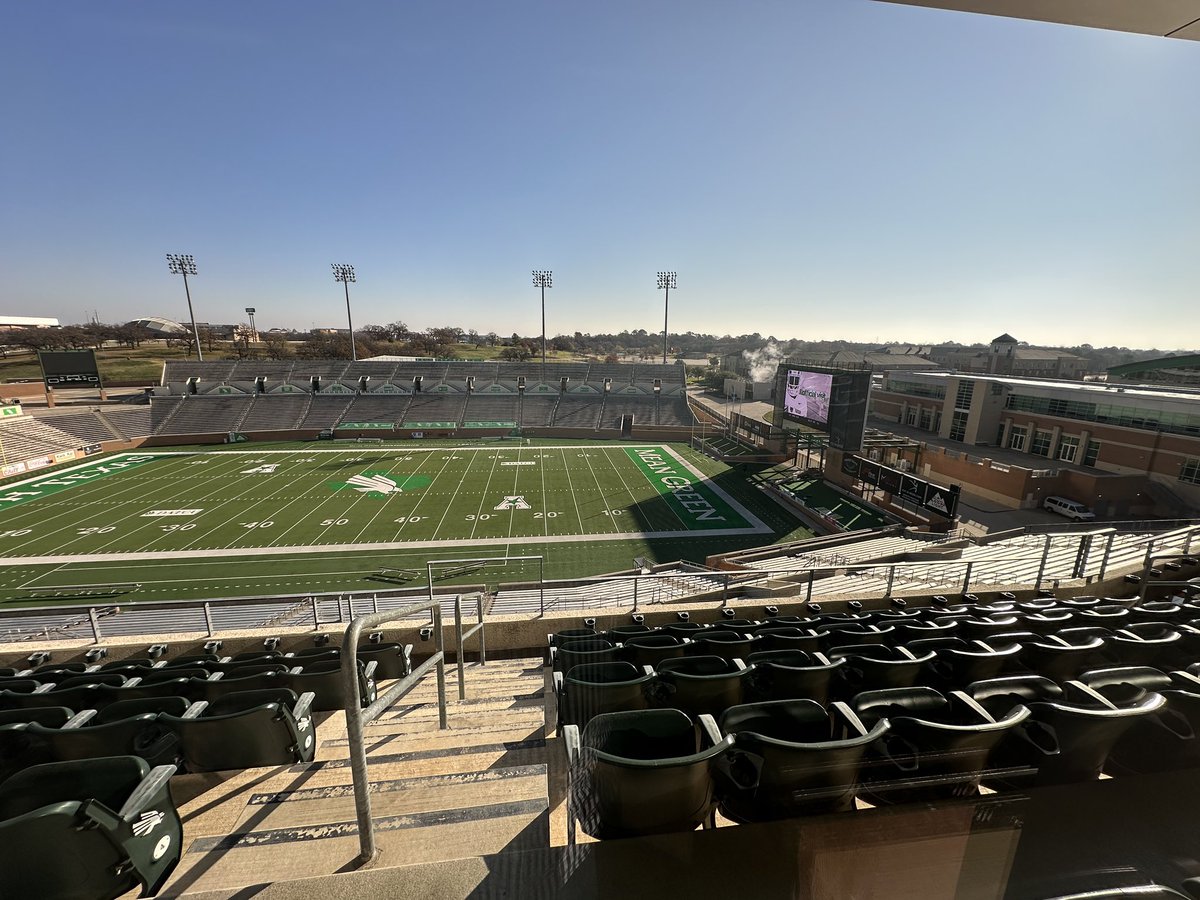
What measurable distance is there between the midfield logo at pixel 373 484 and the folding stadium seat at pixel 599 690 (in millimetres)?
24798

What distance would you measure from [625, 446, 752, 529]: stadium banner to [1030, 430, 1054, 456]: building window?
60.1 ft

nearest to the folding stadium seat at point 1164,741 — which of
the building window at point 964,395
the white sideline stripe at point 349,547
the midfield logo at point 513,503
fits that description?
the white sideline stripe at point 349,547

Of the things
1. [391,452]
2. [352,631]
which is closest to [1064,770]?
[352,631]

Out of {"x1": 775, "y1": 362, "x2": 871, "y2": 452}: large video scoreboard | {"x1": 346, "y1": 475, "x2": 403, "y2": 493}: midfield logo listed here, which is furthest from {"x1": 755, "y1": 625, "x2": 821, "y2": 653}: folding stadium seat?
{"x1": 346, "y1": 475, "x2": 403, "y2": 493}: midfield logo

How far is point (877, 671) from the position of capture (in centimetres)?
336

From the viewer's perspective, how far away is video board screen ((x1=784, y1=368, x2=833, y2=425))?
25.2 metres

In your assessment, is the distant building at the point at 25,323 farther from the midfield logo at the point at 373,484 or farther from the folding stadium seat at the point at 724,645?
the folding stadium seat at the point at 724,645

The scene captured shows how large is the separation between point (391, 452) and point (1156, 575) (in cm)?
3559

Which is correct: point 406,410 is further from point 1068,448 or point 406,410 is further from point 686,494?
point 1068,448

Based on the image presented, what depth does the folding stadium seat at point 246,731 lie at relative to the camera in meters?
3.04

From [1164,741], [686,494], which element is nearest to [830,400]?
[686,494]

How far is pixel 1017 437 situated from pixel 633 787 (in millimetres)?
35950

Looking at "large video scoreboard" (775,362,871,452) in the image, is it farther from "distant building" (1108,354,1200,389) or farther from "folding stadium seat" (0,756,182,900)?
"folding stadium seat" (0,756,182,900)

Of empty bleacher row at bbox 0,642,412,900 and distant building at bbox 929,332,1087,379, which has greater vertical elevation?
distant building at bbox 929,332,1087,379
